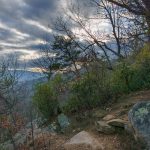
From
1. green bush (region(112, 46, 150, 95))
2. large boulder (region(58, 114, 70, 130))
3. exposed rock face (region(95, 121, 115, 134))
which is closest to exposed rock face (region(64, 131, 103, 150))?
exposed rock face (region(95, 121, 115, 134))

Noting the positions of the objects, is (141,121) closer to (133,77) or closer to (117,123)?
(117,123)

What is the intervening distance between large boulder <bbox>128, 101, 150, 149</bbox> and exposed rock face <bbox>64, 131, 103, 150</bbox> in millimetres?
1192

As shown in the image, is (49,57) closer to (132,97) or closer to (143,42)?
(143,42)

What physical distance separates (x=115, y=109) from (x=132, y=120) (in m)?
2.96

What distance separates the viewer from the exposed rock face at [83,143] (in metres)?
10.7

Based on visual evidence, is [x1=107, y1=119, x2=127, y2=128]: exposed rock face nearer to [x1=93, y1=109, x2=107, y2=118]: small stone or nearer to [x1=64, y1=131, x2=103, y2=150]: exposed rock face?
[x1=64, y1=131, x2=103, y2=150]: exposed rock face

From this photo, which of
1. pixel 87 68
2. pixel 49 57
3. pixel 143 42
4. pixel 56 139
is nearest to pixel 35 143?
pixel 56 139

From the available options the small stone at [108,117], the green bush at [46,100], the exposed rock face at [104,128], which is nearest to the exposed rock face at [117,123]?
the exposed rock face at [104,128]

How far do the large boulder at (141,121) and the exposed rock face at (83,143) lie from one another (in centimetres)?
119

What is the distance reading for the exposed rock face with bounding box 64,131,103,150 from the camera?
35.2 ft

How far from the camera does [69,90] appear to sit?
Result: 15.7 metres

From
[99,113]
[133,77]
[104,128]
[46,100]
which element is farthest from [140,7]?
[104,128]

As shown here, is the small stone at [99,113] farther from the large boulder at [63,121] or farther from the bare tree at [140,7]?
the bare tree at [140,7]

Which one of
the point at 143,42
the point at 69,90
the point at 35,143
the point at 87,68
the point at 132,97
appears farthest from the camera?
the point at 143,42
